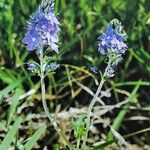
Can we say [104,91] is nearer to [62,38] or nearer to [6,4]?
[62,38]

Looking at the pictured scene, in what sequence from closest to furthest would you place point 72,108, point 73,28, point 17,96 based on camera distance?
point 17,96 < point 72,108 < point 73,28

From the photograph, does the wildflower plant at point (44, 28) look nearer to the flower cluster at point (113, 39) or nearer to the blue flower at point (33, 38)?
the blue flower at point (33, 38)

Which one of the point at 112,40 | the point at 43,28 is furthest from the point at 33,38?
the point at 112,40

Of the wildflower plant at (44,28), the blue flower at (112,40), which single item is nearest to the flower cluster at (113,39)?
the blue flower at (112,40)

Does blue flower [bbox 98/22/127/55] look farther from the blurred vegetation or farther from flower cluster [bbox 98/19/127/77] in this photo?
the blurred vegetation

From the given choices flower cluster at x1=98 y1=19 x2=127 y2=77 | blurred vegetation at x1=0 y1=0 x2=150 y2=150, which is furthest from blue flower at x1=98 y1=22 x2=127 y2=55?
blurred vegetation at x1=0 y1=0 x2=150 y2=150

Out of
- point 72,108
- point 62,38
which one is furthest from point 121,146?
point 62,38
